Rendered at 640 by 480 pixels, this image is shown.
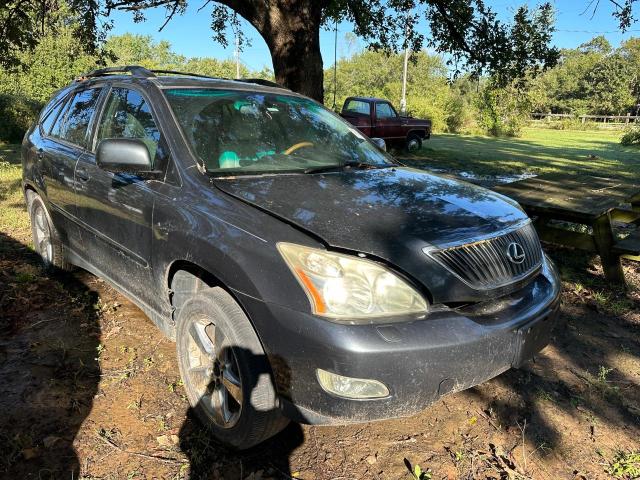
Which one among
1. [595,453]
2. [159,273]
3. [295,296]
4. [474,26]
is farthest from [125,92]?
[474,26]

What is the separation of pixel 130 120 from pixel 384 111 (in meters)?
15.6

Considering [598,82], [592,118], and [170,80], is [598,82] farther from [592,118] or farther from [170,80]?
[170,80]

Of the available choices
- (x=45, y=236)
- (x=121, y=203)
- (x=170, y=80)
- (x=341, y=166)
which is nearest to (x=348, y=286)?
(x=341, y=166)

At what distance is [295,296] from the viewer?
189cm

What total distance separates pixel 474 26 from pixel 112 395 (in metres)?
9.53

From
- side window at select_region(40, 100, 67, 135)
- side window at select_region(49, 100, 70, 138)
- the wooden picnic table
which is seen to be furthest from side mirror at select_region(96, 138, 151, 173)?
the wooden picnic table

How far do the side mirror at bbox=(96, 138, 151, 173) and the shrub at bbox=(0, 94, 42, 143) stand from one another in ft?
60.9

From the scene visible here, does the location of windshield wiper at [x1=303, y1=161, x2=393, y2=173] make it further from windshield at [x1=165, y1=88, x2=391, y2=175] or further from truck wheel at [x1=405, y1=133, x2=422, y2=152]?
truck wheel at [x1=405, y1=133, x2=422, y2=152]

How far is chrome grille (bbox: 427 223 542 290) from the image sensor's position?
6.77ft

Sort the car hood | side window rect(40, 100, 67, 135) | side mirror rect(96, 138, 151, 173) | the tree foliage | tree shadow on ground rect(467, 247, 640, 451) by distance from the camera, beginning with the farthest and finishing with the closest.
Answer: the tree foliage < side window rect(40, 100, 67, 135) < tree shadow on ground rect(467, 247, 640, 451) < side mirror rect(96, 138, 151, 173) < the car hood

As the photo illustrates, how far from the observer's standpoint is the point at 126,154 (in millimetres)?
2525

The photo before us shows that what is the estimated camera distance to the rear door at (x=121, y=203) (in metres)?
2.73

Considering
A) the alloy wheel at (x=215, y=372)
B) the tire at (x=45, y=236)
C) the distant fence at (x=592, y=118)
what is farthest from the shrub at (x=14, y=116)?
the distant fence at (x=592, y=118)

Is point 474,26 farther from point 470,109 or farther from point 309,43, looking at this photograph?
point 470,109
